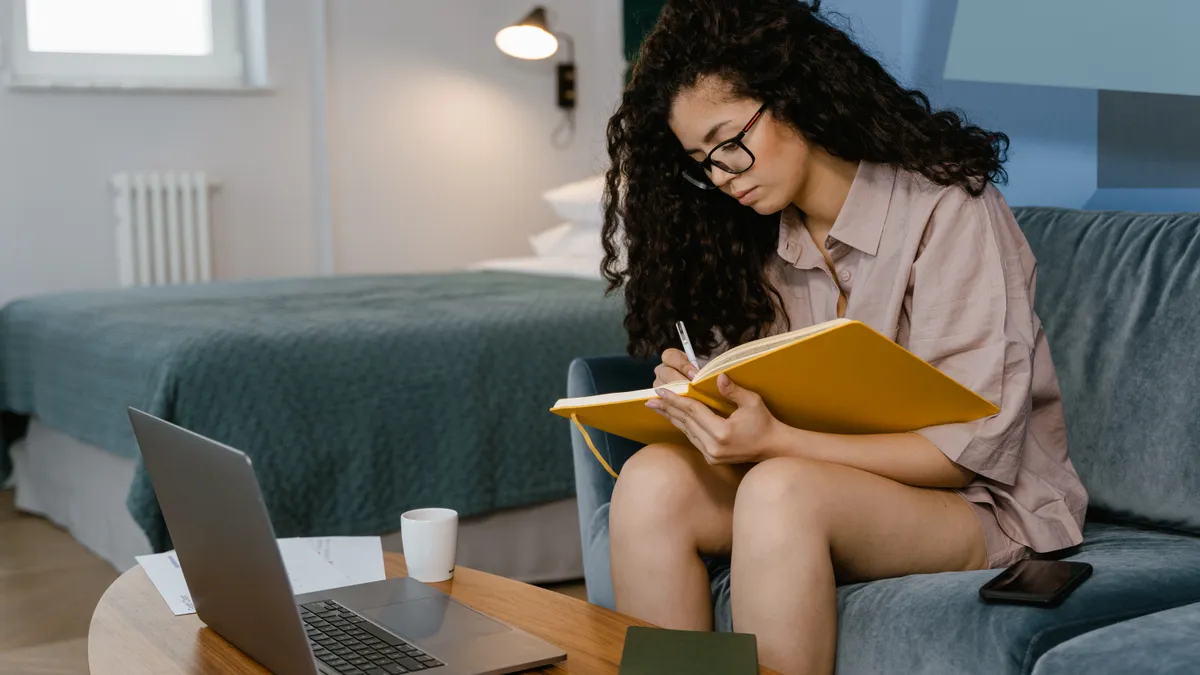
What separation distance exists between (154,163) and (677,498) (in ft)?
9.61

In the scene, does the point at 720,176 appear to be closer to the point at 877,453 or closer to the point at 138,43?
the point at 877,453

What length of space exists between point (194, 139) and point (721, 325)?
2.73 meters

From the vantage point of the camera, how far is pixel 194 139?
386 centimetres

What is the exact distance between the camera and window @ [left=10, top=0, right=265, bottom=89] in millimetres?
3670

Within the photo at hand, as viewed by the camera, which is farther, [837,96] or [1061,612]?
[837,96]

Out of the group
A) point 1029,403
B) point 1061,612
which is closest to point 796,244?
point 1029,403

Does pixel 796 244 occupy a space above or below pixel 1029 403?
above

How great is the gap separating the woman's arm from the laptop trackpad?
36 centimetres

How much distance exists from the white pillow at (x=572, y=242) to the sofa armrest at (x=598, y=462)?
1.63 m

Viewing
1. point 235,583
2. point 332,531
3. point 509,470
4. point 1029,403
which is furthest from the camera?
point 509,470

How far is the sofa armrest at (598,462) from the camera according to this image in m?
1.60

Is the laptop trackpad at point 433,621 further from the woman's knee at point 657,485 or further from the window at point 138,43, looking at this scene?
the window at point 138,43

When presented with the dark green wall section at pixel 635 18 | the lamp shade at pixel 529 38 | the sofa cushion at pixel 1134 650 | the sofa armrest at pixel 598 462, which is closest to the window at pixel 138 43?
the lamp shade at pixel 529 38

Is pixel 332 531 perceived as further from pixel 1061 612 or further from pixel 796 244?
pixel 1061 612
